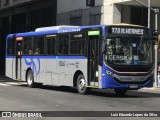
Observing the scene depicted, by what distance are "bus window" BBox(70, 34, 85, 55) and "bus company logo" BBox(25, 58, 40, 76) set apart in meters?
3.93

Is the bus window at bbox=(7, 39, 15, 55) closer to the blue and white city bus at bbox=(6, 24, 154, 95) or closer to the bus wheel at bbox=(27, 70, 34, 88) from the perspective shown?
the bus wheel at bbox=(27, 70, 34, 88)

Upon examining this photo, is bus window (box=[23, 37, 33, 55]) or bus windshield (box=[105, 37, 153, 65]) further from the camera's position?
bus window (box=[23, 37, 33, 55])

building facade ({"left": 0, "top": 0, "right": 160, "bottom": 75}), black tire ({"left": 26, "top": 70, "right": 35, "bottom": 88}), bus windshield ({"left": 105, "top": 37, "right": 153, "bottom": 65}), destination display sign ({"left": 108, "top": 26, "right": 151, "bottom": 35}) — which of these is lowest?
black tire ({"left": 26, "top": 70, "right": 35, "bottom": 88})

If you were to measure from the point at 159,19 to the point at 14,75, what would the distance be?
16700 mm

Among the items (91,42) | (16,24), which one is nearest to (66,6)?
(16,24)

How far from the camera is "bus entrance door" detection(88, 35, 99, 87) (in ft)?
61.7

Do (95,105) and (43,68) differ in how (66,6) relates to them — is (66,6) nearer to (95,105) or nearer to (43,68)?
(43,68)

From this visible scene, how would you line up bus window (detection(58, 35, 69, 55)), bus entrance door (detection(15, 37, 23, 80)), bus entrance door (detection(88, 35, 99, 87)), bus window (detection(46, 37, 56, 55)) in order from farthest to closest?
1. bus entrance door (detection(15, 37, 23, 80))
2. bus window (detection(46, 37, 56, 55))
3. bus window (detection(58, 35, 69, 55))
4. bus entrance door (detection(88, 35, 99, 87))

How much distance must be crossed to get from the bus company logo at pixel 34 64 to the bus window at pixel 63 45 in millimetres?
2693

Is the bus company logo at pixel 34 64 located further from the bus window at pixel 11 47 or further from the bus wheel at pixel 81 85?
the bus wheel at pixel 81 85

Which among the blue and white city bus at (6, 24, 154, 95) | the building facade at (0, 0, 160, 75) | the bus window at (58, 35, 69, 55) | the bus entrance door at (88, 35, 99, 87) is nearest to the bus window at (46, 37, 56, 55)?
the blue and white city bus at (6, 24, 154, 95)

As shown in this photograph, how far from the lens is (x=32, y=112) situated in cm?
1252

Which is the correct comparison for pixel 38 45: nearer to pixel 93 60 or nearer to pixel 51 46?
pixel 51 46

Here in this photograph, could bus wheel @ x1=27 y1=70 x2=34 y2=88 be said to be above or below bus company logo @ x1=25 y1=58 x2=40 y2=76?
below
